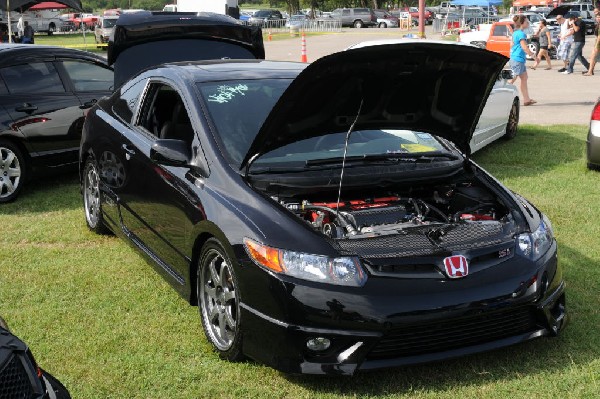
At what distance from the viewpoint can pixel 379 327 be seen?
3.66 meters

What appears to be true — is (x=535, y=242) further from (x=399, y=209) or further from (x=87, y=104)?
(x=87, y=104)

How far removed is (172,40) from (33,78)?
1497 millimetres

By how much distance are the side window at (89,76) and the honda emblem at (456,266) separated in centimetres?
575

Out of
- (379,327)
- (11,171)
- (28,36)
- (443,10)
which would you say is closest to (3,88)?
(11,171)

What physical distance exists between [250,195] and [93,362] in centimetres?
125

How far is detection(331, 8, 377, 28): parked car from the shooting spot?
6303 cm

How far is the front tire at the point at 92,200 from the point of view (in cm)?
645

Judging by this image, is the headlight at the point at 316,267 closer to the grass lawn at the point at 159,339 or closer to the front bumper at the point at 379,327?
the front bumper at the point at 379,327

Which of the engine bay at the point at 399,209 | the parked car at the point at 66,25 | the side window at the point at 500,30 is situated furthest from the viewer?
the parked car at the point at 66,25

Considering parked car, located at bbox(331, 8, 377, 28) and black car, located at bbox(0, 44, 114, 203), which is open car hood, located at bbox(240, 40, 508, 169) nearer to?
black car, located at bbox(0, 44, 114, 203)

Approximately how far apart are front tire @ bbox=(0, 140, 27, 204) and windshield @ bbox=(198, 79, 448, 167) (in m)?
3.48

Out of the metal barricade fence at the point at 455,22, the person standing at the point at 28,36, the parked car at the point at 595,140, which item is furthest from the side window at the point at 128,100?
the metal barricade fence at the point at 455,22

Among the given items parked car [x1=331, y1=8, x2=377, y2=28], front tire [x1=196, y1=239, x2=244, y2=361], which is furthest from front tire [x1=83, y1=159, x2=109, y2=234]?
parked car [x1=331, y1=8, x2=377, y2=28]

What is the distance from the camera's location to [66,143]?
8.15m
